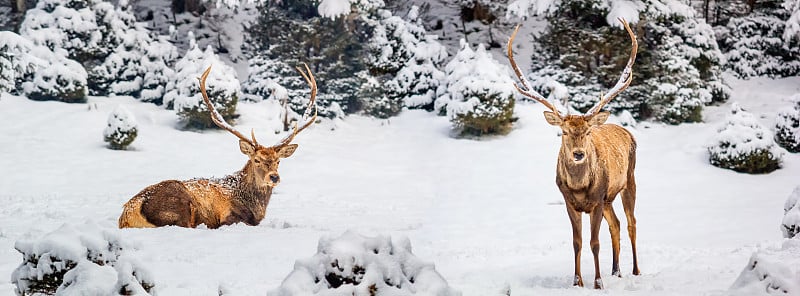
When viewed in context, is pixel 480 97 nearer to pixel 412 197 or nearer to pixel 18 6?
pixel 412 197

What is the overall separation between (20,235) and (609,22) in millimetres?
13208

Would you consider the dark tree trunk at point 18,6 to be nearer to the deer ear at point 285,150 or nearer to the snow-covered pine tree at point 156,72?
the snow-covered pine tree at point 156,72

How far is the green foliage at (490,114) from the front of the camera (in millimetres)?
15852

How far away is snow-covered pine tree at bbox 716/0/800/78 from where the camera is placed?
18.9m

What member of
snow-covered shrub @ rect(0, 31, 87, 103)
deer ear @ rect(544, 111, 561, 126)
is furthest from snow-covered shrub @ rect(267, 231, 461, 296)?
snow-covered shrub @ rect(0, 31, 87, 103)

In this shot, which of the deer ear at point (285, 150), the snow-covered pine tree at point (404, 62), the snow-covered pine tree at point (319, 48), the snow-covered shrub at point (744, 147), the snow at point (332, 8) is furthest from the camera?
the snow-covered pine tree at point (404, 62)

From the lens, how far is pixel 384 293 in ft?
8.49

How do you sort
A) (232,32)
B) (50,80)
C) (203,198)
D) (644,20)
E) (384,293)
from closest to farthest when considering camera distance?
(384,293)
(203,198)
(50,80)
(644,20)
(232,32)

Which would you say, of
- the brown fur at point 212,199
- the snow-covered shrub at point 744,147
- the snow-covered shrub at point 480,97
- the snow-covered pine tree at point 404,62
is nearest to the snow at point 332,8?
the snow-covered pine tree at point 404,62

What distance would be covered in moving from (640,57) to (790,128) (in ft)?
14.2

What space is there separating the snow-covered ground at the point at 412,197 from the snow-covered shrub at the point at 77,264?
45cm

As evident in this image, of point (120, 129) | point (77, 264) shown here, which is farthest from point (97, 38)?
point (77, 264)

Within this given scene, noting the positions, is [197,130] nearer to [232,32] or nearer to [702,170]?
[232,32]

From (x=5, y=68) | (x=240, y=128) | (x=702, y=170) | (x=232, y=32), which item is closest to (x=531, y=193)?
(x=702, y=170)
